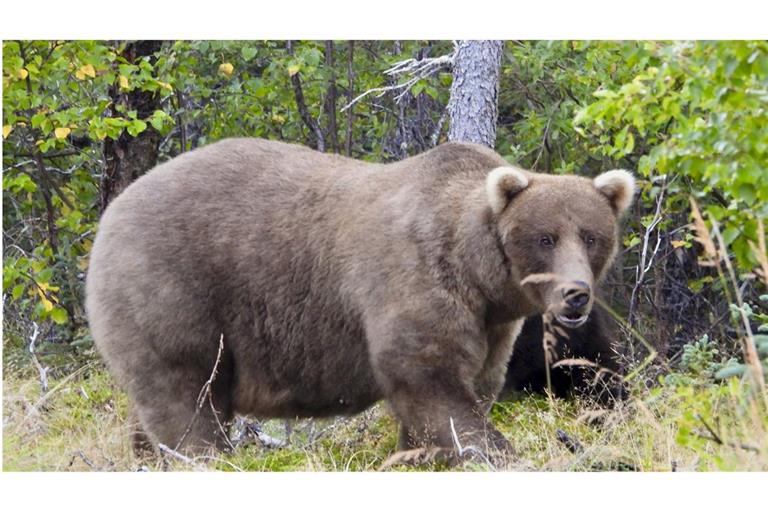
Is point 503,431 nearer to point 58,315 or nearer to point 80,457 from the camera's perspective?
point 80,457

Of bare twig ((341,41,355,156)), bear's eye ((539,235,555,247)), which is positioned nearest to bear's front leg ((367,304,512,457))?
bear's eye ((539,235,555,247))

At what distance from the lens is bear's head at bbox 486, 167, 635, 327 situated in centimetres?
681

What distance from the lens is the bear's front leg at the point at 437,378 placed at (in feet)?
22.2

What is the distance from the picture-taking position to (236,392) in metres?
7.85

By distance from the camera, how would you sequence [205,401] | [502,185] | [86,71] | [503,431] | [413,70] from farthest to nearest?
[413,70] < [86,71] < [503,431] < [205,401] < [502,185]

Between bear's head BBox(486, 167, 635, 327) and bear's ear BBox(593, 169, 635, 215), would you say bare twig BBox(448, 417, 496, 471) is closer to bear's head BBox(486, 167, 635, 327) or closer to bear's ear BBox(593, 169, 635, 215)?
→ bear's head BBox(486, 167, 635, 327)

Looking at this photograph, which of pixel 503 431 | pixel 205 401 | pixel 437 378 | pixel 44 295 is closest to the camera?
pixel 437 378

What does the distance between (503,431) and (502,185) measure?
7.06 ft

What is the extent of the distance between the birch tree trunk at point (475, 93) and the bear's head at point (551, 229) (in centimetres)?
202

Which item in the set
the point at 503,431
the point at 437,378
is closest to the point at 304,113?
the point at 503,431

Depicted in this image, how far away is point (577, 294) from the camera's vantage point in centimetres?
663

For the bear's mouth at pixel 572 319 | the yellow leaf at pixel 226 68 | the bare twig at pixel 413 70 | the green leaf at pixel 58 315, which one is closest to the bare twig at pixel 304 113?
the yellow leaf at pixel 226 68

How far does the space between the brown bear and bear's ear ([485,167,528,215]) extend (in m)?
0.01

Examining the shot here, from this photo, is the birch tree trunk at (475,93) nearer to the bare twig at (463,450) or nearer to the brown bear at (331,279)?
the brown bear at (331,279)
